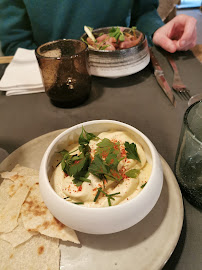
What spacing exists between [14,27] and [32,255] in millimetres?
1599

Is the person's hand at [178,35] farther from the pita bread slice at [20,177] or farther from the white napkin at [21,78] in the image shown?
the pita bread slice at [20,177]

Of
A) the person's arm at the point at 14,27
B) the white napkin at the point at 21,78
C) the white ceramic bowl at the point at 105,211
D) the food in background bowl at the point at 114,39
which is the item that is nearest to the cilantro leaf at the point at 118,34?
the food in background bowl at the point at 114,39

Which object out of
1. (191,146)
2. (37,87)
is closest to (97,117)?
(37,87)

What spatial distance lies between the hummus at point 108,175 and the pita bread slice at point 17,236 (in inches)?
4.6

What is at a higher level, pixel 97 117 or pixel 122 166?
pixel 122 166

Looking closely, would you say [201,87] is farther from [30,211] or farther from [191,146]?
[30,211]

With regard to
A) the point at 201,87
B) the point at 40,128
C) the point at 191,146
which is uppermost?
the point at 191,146

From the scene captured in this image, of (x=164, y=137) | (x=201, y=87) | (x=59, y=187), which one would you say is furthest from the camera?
(x=201, y=87)

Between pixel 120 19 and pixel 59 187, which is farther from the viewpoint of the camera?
pixel 120 19

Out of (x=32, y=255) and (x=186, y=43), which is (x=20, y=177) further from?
(x=186, y=43)

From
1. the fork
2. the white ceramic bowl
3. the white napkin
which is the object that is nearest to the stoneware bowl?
the fork

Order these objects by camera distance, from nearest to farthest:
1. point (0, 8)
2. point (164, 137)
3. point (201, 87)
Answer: point (164, 137), point (201, 87), point (0, 8)

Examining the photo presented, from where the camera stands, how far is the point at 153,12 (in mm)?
1768

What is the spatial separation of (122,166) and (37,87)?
0.75 metres
